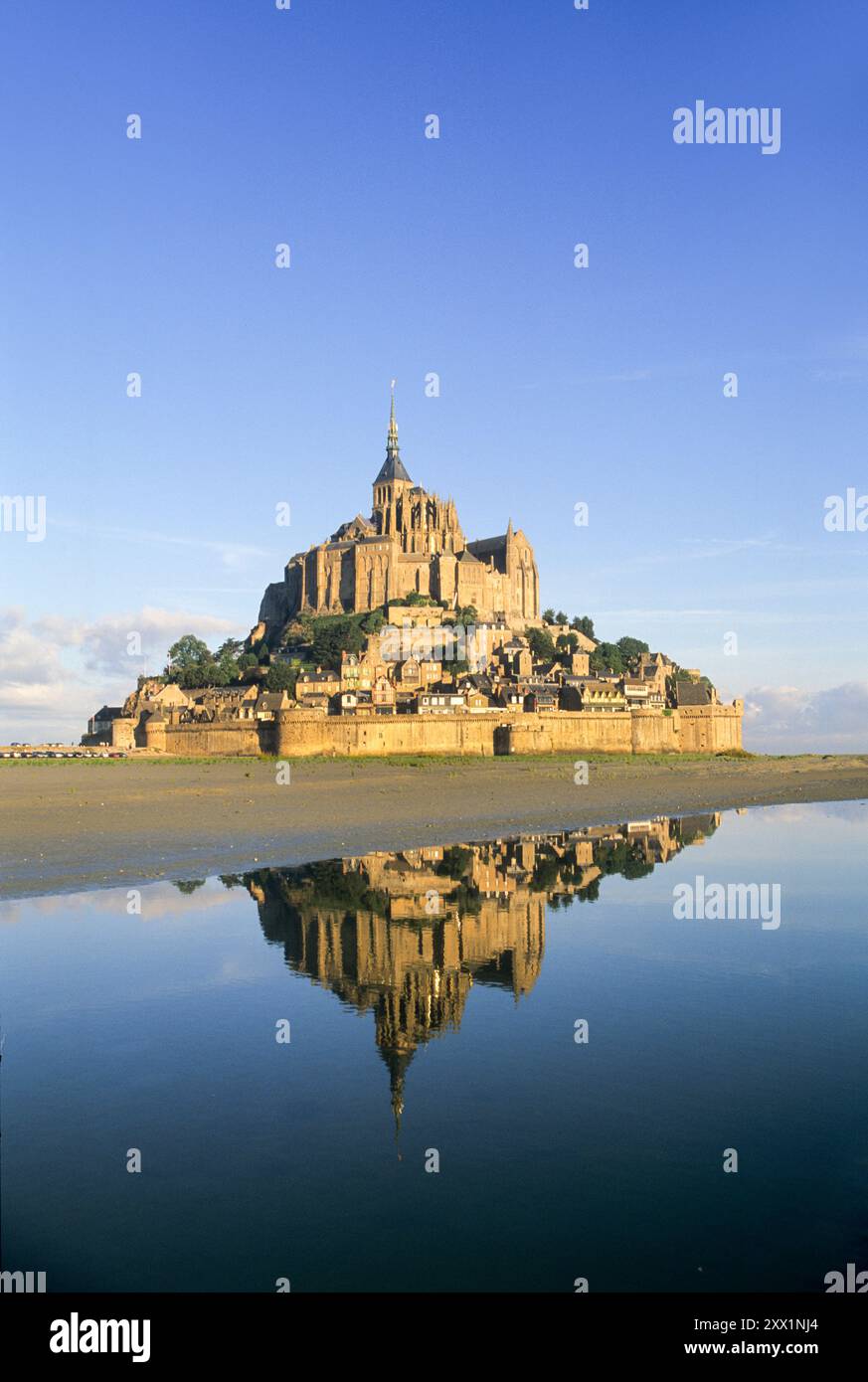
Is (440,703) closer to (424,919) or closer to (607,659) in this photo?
(607,659)

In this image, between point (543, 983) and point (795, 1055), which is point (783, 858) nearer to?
point (543, 983)

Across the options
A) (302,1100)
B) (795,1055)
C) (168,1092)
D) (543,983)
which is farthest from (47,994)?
(795,1055)

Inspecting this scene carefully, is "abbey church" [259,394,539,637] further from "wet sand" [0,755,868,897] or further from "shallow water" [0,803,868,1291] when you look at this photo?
"shallow water" [0,803,868,1291]

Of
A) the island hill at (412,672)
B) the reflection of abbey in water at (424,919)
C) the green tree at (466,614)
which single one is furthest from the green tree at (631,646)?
the reflection of abbey in water at (424,919)

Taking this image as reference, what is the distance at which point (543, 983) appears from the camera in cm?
1298

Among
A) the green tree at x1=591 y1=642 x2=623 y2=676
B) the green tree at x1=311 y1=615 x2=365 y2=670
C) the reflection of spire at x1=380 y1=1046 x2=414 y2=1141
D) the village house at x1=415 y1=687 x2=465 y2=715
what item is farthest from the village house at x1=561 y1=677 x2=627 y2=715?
the reflection of spire at x1=380 y1=1046 x2=414 y2=1141

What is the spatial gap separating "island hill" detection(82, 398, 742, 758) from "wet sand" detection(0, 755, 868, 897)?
12068 mm

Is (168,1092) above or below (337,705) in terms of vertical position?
below

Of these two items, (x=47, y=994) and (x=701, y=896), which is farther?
(x=701, y=896)

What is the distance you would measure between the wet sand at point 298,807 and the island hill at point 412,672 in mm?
12068

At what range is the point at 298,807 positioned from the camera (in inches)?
1336

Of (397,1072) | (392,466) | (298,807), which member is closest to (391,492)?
(392,466)

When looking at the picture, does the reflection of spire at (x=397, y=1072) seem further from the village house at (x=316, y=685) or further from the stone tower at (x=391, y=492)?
the stone tower at (x=391, y=492)
